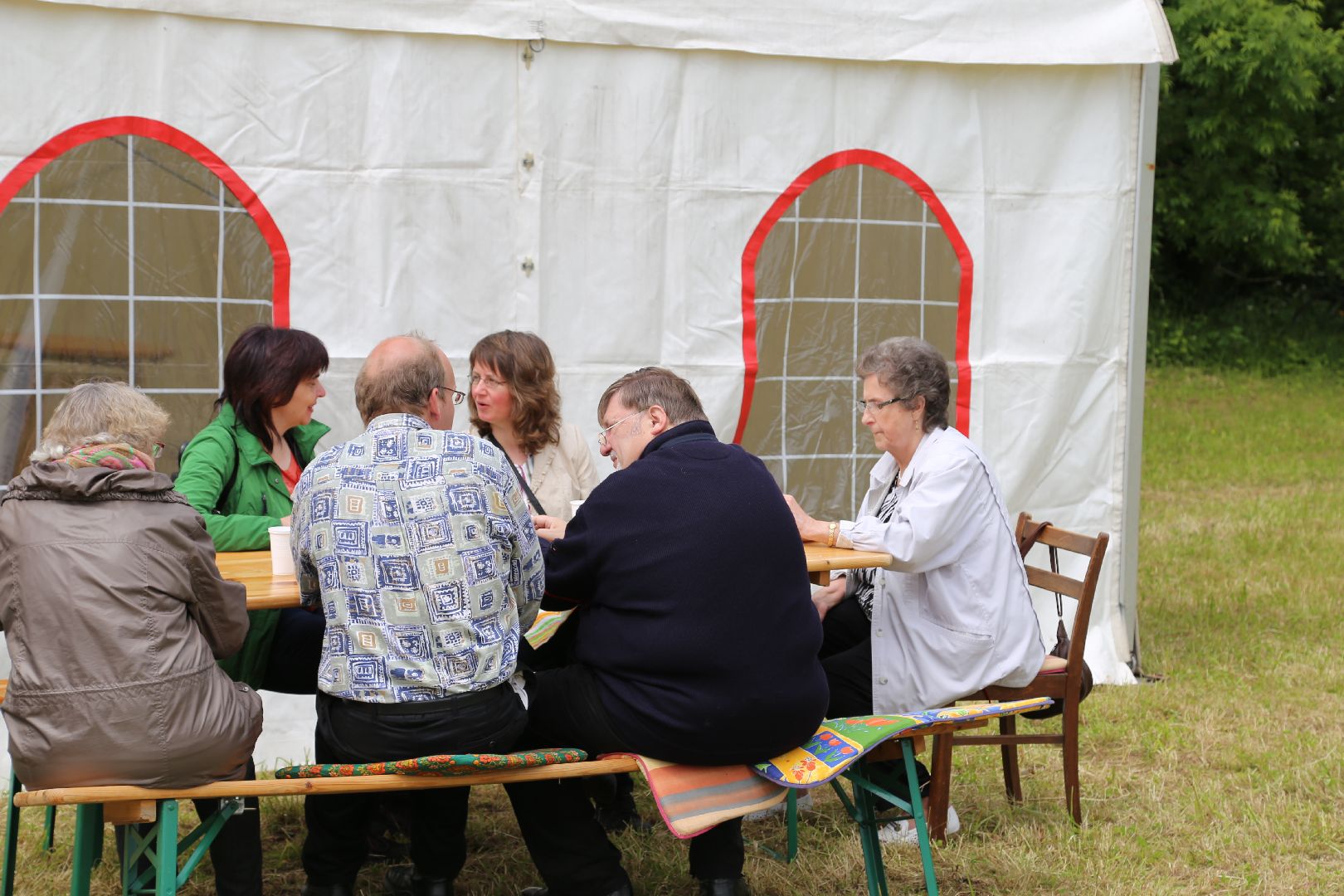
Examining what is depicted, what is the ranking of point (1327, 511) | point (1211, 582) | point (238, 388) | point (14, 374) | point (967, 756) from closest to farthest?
point (238, 388), point (14, 374), point (967, 756), point (1211, 582), point (1327, 511)

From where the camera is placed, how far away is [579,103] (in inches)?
197

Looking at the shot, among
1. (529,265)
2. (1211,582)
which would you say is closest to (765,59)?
(529,265)

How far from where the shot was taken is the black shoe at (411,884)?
11.0 ft

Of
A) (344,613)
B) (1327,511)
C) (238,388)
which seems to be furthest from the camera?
(1327,511)

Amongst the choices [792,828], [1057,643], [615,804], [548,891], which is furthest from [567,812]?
[1057,643]

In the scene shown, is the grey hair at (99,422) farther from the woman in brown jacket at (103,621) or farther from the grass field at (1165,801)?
the grass field at (1165,801)

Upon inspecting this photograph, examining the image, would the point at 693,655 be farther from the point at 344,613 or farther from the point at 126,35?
the point at 126,35

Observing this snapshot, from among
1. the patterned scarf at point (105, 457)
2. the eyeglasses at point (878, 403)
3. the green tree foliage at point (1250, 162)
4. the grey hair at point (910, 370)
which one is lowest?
the patterned scarf at point (105, 457)

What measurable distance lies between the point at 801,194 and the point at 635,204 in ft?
2.13

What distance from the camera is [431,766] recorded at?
2.92 metres

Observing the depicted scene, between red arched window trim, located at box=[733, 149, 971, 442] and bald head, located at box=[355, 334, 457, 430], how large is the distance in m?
2.20

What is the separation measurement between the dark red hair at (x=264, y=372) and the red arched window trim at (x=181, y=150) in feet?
2.72

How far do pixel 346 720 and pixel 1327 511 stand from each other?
8275 millimetres

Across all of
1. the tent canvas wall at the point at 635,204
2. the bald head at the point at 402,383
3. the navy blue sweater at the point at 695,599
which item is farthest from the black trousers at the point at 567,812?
the tent canvas wall at the point at 635,204
